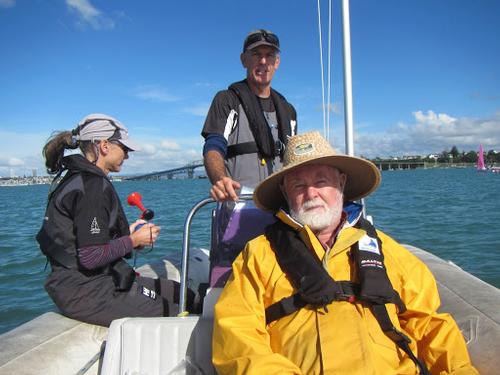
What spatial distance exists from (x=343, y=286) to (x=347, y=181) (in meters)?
0.85

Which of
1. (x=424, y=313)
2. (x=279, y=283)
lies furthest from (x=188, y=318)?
(x=424, y=313)

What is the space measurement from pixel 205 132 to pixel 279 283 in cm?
177

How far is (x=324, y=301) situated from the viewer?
1999 mm

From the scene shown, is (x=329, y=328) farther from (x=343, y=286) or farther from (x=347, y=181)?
(x=347, y=181)

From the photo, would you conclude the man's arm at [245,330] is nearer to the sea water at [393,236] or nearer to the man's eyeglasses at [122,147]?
the man's eyeglasses at [122,147]

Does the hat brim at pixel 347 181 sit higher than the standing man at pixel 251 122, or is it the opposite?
the standing man at pixel 251 122

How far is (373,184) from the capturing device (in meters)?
2.64

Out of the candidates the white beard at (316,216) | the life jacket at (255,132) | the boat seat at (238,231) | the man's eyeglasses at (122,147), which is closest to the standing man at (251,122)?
the life jacket at (255,132)

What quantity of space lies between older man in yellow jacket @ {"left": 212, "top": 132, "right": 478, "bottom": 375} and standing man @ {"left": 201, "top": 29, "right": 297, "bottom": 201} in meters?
1.25

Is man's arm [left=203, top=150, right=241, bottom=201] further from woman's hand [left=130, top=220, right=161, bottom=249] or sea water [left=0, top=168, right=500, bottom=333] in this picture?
sea water [left=0, top=168, right=500, bottom=333]

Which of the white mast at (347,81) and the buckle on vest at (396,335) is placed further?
the white mast at (347,81)

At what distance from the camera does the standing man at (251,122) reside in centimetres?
357

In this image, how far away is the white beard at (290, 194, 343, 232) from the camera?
2322mm

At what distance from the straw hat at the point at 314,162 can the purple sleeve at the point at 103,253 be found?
1.12m
